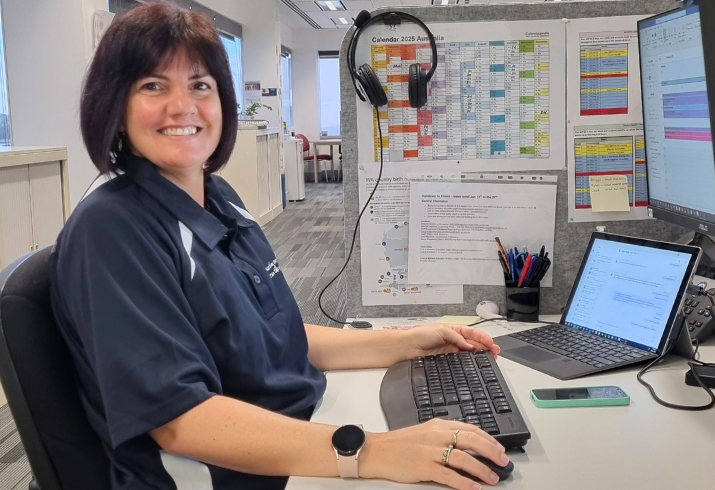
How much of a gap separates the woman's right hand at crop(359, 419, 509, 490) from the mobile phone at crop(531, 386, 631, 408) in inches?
7.9

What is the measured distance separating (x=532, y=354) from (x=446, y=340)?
0.47ft

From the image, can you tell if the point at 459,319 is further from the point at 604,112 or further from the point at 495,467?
the point at 495,467

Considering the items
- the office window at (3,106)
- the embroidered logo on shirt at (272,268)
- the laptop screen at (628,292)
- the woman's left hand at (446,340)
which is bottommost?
the woman's left hand at (446,340)

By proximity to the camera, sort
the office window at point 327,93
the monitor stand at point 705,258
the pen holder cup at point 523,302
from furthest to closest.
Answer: the office window at point 327,93 < the pen holder cup at point 523,302 < the monitor stand at point 705,258

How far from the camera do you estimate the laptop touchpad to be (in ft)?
Result: 3.42

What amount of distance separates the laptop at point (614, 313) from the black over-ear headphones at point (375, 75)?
0.41m

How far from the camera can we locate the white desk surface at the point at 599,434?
0.68 meters

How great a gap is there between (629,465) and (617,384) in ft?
0.82

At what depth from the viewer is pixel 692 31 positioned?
94 centimetres

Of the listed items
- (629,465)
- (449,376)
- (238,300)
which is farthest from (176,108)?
(629,465)

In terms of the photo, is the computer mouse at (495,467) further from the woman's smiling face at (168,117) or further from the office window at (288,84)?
the office window at (288,84)

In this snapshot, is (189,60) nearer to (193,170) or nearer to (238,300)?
(193,170)

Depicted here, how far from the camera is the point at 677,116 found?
3.38ft

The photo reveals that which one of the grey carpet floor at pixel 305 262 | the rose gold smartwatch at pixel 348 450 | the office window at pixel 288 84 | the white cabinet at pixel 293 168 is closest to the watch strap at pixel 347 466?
the rose gold smartwatch at pixel 348 450
